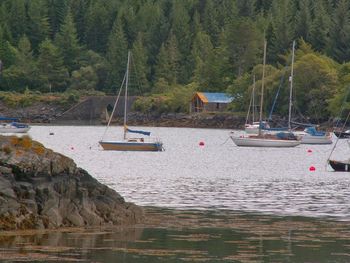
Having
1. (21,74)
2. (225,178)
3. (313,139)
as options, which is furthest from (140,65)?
(225,178)

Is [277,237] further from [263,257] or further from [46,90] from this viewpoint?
[46,90]

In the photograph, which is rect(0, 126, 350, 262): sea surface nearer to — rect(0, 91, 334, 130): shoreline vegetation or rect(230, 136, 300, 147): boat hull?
rect(230, 136, 300, 147): boat hull

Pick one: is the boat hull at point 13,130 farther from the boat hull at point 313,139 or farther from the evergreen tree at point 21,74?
the evergreen tree at point 21,74

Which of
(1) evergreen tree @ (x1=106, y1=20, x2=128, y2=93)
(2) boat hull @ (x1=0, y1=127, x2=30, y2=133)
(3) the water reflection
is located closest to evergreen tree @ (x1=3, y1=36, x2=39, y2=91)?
(1) evergreen tree @ (x1=106, y1=20, x2=128, y2=93)

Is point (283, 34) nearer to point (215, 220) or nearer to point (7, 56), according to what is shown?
point (7, 56)

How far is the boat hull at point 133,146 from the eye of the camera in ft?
288

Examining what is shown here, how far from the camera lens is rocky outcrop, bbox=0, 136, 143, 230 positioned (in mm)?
29266

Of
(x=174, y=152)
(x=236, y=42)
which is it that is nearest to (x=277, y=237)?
(x=174, y=152)

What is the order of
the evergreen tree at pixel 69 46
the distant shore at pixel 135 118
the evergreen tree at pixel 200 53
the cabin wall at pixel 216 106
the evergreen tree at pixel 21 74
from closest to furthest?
the distant shore at pixel 135 118
the cabin wall at pixel 216 106
the evergreen tree at pixel 200 53
the evergreen tree at pixel 21 74
the evergreen tree at pixel 69 46

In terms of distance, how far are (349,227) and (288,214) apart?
418cm

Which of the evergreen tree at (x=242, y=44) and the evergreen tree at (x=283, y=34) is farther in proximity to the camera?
the evergreen tree at (x=283, y=34)

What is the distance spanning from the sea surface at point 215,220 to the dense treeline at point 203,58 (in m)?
74.8

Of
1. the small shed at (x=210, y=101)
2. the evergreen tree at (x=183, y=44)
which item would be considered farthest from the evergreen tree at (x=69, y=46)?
the small shed at (x=210, y=101)

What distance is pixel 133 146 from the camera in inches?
3465
